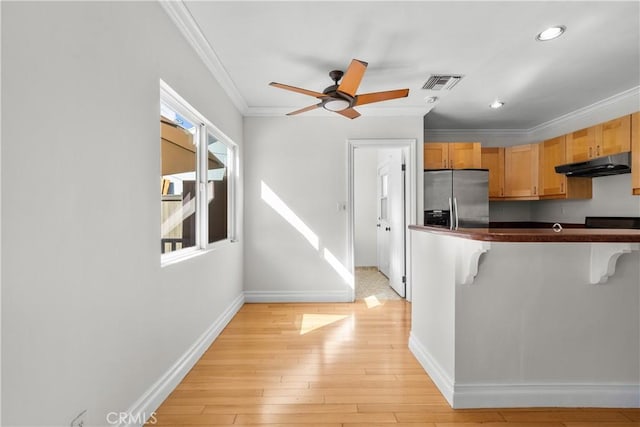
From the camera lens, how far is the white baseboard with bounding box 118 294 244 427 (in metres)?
1.64

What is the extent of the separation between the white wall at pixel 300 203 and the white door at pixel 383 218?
1441mm

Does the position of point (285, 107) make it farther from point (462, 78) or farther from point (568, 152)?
point (568, 152)

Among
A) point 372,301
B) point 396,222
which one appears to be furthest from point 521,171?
Result: point 372,301

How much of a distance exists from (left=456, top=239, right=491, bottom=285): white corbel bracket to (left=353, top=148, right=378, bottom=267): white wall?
4.71 metres

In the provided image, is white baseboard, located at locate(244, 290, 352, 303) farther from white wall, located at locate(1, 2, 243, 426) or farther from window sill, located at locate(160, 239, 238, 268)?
white wall, located at locate(1, 2, 243, 426)

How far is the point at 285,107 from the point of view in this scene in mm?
3930

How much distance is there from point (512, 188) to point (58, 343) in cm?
537

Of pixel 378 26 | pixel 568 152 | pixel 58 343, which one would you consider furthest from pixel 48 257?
pixel 568 152

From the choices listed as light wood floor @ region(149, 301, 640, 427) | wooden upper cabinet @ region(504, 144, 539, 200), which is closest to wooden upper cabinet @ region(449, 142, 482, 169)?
wooden upper cabinet @ region(504, 144, 539, 200)

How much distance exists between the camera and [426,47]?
8.34 feet

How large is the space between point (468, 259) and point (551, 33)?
6.33 feet

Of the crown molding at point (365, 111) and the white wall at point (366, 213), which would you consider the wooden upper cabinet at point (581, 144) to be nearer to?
the crown molding at point (365, 111)

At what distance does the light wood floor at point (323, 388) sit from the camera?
173cm

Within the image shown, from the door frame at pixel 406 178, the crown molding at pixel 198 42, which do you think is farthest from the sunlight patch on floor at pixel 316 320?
the crown molding at pixel 198 42
